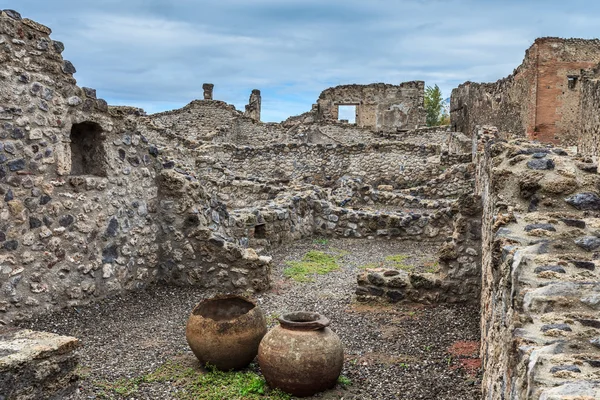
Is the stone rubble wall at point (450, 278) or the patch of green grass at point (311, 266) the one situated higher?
the stone rubble wall at point (450, 278)

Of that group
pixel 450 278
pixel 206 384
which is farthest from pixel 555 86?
pixel 206 384

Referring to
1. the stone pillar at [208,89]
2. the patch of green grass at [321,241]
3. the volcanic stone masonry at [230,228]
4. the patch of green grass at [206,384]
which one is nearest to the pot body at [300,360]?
the patch of green grass at [206,384]

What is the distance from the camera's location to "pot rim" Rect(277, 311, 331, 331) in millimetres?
5293

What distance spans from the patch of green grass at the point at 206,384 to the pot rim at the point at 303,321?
63 cm

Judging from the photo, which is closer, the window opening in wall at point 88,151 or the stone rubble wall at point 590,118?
the window opening in wall at point 88,151

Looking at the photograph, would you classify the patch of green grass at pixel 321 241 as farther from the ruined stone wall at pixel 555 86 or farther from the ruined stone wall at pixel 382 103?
the ruined stone wall at pixel 382 103

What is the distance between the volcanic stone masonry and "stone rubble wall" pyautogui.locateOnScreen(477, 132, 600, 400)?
0.01 m

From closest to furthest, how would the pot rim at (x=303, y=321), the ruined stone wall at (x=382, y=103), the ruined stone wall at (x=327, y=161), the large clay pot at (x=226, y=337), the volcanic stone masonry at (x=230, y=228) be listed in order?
the volcanic stone masonry at (x=230, y=228)
the pot rim at (x=303, y=321)
the large clay pot at (x=226, y=337)
the ruined stone wall at (x=327, y=161)
the ruined stone wall at (x=382, y=103)

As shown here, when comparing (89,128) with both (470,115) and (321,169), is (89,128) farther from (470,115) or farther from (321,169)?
(470,115)

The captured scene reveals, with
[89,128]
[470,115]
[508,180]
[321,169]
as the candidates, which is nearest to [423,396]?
[508,180]

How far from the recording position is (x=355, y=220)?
1356 centimetres

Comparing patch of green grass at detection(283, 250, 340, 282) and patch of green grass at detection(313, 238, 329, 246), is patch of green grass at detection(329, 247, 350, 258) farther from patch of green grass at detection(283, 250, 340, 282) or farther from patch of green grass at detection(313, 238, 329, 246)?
patch of green grass at detection(313, 238, 329, 246)

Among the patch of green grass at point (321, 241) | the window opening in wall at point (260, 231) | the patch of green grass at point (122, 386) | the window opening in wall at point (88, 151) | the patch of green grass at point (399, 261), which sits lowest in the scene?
the patch of green grass at point (122, 386)

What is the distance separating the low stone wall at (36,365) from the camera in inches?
174
